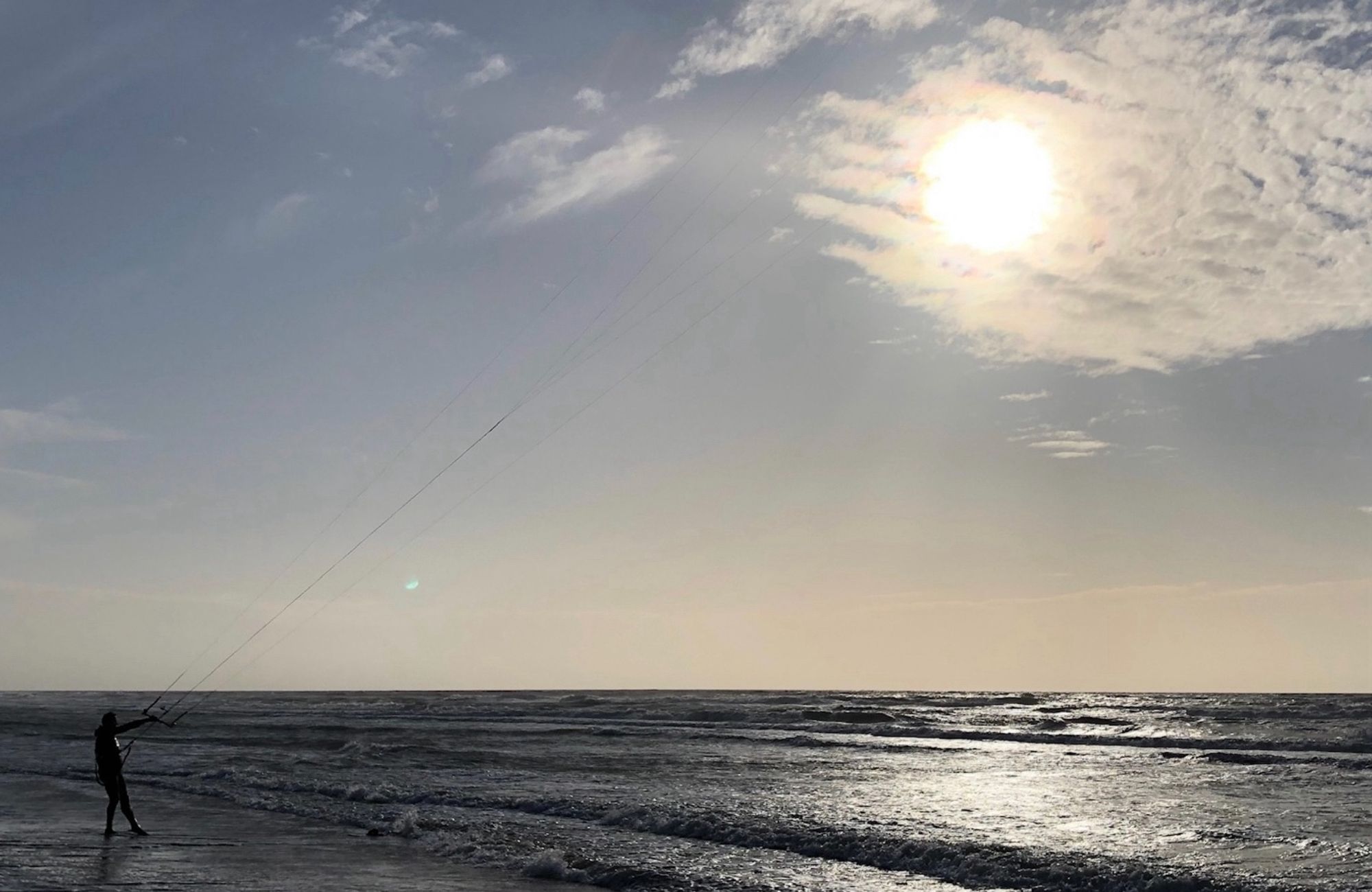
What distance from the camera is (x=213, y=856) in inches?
538

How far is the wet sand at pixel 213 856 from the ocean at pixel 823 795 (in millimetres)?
758

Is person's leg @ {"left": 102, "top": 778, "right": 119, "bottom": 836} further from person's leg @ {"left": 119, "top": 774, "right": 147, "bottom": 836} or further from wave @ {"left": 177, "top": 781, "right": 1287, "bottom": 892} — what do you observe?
wave @ {"left": 177, "top": 781, "right": 1287, "bottom": 892}

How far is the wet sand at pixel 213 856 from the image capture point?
38.7 ft

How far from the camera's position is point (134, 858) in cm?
1317

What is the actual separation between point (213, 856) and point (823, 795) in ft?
39.2

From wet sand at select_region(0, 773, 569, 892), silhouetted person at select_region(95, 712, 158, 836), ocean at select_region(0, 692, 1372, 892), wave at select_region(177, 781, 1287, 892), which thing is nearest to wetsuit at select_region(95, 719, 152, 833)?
silhouetted person at select_region(95, 712, 158, 836)

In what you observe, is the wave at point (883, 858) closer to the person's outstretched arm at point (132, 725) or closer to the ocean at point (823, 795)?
the ocean at point (823, 795)

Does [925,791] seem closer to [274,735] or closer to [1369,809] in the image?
[1369,809]

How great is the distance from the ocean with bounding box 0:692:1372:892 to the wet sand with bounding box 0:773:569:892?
0.76 meters

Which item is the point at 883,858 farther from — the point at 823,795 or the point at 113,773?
the point at 113,773

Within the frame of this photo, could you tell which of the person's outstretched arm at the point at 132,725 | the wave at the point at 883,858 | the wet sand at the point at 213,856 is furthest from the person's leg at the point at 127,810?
the wave at the point at 883,858

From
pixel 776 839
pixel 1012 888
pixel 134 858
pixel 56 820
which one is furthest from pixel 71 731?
pixel 1012 888

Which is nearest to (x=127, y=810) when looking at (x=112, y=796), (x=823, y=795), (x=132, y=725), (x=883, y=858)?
(x=112, y=796)

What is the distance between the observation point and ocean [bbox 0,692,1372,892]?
13.4m
